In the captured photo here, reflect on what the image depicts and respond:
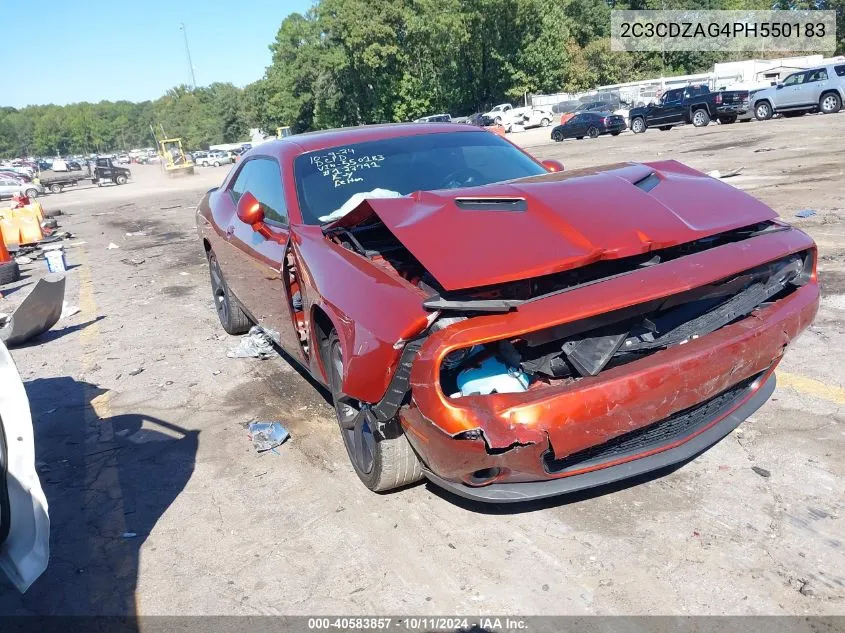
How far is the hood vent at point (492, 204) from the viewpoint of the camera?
3.07 meters

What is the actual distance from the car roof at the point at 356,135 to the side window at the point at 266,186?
13cm

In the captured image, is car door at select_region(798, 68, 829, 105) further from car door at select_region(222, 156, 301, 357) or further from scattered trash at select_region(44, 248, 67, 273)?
car door at select_region(222, 156, 301, 357)

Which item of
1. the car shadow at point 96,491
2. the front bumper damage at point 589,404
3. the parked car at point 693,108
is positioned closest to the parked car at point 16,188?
the parked car at point 693,108

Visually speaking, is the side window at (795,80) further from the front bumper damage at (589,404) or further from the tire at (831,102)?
the front bumper damage at (589,404)

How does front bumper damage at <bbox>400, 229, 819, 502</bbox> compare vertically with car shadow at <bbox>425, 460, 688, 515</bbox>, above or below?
above

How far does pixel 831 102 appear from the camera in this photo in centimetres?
2355

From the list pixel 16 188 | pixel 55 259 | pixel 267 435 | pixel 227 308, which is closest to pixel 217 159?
pixel 16 188

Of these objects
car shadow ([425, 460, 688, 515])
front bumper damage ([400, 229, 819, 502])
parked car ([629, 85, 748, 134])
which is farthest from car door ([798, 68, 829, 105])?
car shadow ([425, 460, 688, 515])

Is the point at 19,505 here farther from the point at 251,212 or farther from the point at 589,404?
the point at 251,212

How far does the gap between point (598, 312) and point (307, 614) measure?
1.53m

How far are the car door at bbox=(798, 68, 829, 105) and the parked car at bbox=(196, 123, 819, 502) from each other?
24.1 metres

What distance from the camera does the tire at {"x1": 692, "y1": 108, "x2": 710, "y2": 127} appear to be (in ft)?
85.3

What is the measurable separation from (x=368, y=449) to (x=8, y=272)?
950 centimetres

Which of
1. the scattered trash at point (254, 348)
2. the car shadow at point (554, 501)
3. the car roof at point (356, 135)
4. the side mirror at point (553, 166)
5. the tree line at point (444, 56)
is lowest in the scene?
the car shadow at point (554, 501)
